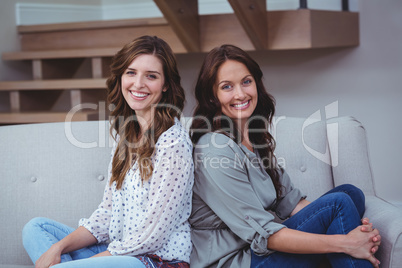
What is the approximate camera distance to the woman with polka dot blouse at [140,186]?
1.55 meters

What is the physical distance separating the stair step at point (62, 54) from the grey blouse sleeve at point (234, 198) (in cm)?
177

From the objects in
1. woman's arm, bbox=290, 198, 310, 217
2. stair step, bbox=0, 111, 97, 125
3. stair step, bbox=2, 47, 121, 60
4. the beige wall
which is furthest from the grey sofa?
the beige wall

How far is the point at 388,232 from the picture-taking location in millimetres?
1574

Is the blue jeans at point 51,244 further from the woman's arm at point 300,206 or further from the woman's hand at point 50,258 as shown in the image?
the woman's arm at point 300,206

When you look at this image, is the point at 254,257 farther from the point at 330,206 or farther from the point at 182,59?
the point at 182,59

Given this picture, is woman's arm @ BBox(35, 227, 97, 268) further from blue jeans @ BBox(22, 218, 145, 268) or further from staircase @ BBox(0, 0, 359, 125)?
staircase @ BBox(0, 0, 359, 125)

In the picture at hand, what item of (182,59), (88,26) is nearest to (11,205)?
(88,26)

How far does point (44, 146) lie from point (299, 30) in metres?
1.49

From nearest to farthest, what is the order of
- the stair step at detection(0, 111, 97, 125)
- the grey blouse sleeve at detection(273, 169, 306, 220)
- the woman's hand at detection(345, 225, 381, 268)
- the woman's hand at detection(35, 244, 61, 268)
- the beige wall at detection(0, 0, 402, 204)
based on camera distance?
1. the woman's hand at detection(345, 225, 381, 268)
2. the woman's hand at detection(35, 244, 61, 268)
3. the grey blouse sleeve at detection(273, 169, 306, 220)
4. the stair step at detection(0, 111, 97, 125)
5. the beige wall at detection(0, 0, 402, 204)

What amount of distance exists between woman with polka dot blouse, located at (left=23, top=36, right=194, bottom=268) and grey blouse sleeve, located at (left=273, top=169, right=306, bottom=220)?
0.40 meters

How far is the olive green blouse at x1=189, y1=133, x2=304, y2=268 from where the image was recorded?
1.55 meters

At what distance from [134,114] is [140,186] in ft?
0.97

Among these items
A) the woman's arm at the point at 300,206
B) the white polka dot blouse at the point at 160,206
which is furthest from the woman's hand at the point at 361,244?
the white polka dot blouse at the point at 160,206

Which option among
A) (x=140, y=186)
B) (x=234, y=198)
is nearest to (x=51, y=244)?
(x=140, y=186)
